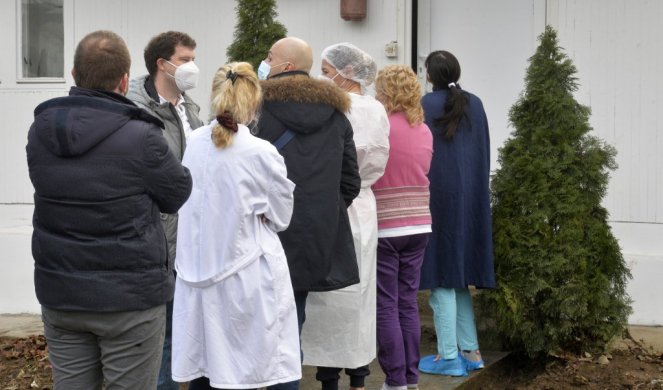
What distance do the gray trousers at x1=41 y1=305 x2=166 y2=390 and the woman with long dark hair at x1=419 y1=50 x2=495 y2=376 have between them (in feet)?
8.69

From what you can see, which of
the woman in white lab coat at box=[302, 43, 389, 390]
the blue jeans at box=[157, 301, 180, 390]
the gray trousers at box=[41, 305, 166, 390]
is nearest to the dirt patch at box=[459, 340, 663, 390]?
the woman in white lab coat at box=[302, 43, 389, 390]

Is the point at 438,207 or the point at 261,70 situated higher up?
the point at 261,70

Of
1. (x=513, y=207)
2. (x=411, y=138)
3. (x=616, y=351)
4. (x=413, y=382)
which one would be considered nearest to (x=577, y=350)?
(x=616, y=351)

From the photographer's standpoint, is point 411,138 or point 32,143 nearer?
point 32,143

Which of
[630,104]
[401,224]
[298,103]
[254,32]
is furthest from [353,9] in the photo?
[298,103]

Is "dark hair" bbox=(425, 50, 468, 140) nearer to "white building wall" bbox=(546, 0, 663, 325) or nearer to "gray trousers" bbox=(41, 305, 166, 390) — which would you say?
"white building wall" bbox=(546, 0, 663, 325)

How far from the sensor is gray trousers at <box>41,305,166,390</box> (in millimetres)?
3916

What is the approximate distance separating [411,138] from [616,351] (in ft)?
8.02

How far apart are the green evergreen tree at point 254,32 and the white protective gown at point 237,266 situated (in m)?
2.87

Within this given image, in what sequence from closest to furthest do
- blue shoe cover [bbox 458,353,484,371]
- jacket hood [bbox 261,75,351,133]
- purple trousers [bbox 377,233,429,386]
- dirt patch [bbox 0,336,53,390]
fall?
1. jacket hood [bbox 261,75,351,133]
2. purple trousers [bbox 377,233,429,386]
3. blue shoe cover [bbox 458,353,484,371]
4. dirt patch [bbox 0,336,53,390]

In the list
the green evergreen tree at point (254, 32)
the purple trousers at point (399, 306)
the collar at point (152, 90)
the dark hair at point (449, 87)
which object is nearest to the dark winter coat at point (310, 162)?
the collar at point (152, 90)

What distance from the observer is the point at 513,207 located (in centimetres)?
677

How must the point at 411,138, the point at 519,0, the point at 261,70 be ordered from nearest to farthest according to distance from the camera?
the point at 261,70 → the point at 411,138 → the point at 519,0

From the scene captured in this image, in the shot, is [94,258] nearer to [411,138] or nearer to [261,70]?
[261,70]
